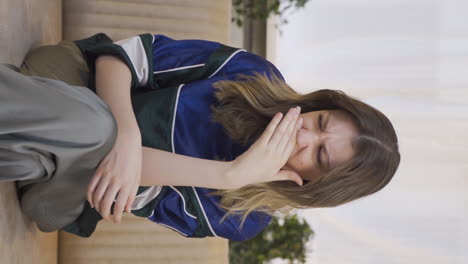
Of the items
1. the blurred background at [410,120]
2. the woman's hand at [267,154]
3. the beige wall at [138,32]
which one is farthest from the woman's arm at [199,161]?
the blurred background at [410,120]

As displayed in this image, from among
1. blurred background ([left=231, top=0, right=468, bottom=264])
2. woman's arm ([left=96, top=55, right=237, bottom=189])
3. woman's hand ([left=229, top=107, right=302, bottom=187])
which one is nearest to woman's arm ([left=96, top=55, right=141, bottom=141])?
woman's arm ([left=96, top=55, right=237, bottom=189])

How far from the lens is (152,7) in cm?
173

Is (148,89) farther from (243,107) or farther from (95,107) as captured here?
(95,107)

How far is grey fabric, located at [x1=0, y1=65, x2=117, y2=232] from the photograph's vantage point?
0.83 m

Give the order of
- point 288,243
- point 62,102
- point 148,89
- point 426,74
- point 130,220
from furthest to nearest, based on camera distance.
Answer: point 288,243 < point 426,74 < point 130,220 < point 148,89 < point 62,102

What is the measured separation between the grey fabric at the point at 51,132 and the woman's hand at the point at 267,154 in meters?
0.23

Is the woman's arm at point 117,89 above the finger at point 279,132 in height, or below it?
above

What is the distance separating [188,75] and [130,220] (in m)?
0.63

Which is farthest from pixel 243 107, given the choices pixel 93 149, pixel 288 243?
pixel 288 243

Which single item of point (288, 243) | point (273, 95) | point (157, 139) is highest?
point (273, 95)

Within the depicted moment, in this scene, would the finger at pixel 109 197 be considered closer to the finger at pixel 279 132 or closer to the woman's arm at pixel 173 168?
the woman's arm at pixel 173 168

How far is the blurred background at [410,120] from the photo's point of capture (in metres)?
1.67

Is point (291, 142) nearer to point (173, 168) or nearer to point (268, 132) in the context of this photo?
point (268, 132)

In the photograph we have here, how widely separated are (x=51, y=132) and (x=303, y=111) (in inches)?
20.2
